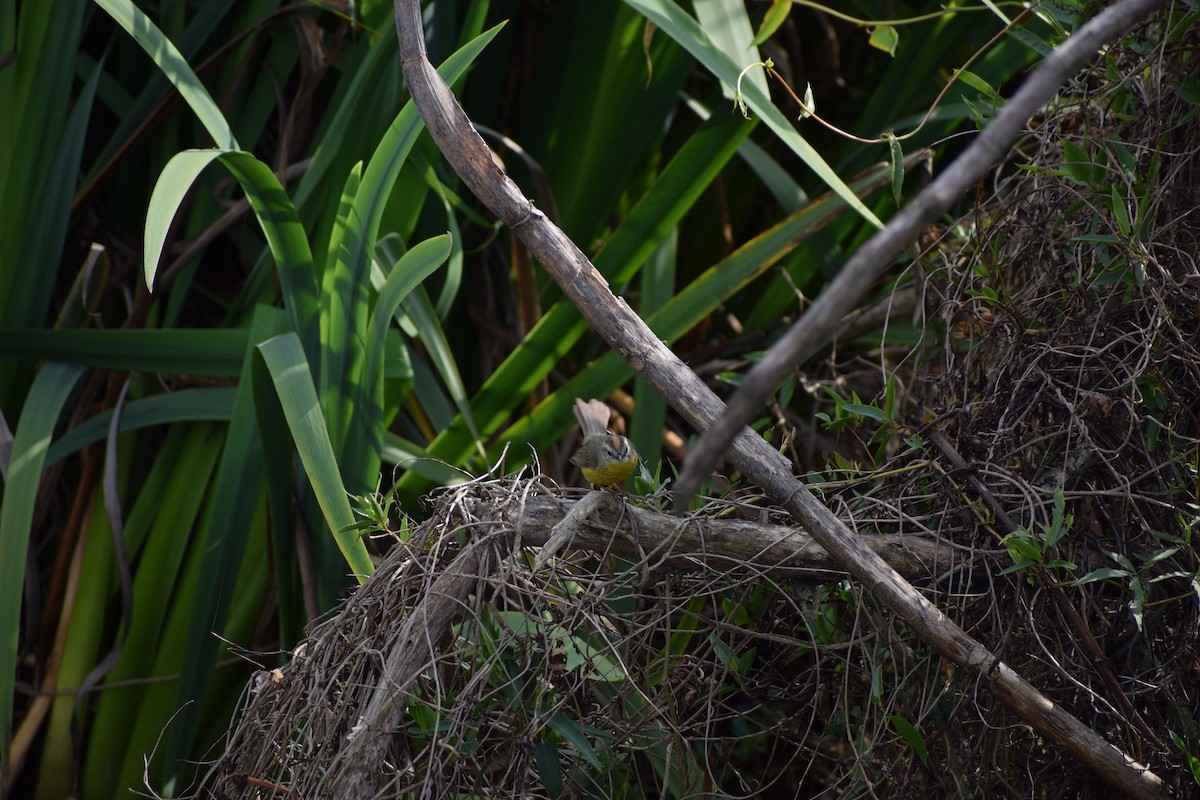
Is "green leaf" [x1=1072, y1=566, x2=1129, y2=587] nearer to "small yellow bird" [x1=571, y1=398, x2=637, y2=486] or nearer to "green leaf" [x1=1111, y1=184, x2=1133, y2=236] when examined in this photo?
"green leaf" [x1=1111, y1=184, x2=1133, y2=236]

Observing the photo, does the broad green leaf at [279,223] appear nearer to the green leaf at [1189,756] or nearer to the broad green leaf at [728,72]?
the broad green leaf at [728,72]

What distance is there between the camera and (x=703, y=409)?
1.16 meters

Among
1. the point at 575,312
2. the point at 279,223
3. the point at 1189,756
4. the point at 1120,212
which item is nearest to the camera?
the point at 1189,756

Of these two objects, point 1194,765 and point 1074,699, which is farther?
point 1074,699

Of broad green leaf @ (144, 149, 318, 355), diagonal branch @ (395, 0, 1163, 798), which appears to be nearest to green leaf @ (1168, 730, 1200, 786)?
diagonal branch @ (395, 0, 1163, 798)

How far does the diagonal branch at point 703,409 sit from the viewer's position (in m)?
1.10

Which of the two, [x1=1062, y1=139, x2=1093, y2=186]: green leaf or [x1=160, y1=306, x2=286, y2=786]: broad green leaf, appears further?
[x1=160, y1=306, x2=286, y2=786]: broad green leaf

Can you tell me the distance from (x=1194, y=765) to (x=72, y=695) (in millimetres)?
1721

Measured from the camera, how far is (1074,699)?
4.02 feet

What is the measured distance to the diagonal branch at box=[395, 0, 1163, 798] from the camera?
1.10 metres

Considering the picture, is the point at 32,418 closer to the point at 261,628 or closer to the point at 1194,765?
the point at 261,628

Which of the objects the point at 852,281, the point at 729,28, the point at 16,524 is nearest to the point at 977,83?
the point at 729,28

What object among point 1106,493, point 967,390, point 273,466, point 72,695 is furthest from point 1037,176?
point 72,695

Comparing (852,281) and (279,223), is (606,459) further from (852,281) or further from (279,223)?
(852,281)
